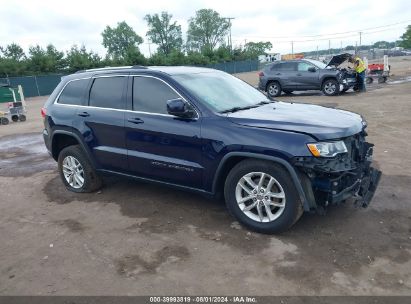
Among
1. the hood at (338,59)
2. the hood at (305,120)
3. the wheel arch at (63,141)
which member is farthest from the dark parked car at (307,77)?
the wheel arch at (63,141)

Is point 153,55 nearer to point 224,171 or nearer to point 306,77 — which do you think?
point 306,77

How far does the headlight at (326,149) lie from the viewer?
373 cm

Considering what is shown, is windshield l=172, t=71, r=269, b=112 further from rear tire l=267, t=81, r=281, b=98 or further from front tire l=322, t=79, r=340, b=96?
rear tire l=267, t=81, r=281, b=98

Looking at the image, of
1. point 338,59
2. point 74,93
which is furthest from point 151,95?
point 338,59

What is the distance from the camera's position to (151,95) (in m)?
4.87

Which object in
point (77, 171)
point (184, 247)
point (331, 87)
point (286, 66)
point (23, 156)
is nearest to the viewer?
point (184, 247)

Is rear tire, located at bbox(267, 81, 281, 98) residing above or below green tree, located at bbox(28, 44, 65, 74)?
below

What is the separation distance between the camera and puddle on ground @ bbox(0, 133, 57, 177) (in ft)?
24.6

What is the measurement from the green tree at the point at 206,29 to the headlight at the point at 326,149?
10366 cm

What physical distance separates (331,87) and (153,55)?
37.7 m

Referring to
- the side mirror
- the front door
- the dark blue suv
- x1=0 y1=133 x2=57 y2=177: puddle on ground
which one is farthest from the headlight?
the front door

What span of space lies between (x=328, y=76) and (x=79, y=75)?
13.1m

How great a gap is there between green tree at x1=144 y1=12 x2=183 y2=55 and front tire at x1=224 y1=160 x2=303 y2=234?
102391mm

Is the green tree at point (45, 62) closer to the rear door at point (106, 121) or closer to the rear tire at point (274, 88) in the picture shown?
the rear tire at point (274, 88)
